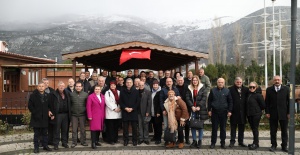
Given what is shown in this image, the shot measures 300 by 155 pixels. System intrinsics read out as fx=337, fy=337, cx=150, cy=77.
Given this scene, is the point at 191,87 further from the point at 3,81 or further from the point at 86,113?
the point at 3,81

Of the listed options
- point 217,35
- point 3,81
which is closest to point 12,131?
point 3,81

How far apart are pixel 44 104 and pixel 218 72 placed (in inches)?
1433

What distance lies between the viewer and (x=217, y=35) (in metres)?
54.1

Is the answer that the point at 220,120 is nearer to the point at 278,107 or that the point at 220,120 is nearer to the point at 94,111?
the point at 278,107

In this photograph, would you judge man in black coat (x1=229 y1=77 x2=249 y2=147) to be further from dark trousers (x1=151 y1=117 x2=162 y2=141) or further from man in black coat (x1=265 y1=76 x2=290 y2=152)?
dark trousers (x1=151 y1=117 x2=162 y2=141)

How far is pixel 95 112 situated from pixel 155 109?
1643 millimetres

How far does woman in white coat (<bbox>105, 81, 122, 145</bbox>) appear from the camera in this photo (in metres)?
9.27

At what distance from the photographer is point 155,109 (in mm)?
9328

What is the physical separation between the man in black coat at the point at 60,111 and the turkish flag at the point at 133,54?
7.48ft

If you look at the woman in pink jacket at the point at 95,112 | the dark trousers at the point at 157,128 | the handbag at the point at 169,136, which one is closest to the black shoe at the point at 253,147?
the handbag at the point at 169,136

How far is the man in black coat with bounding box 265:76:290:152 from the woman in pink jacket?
437 centimetres

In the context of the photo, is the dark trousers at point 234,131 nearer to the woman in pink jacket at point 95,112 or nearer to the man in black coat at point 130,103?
the man in black coat at point 130,103

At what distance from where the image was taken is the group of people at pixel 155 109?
27.8 feet

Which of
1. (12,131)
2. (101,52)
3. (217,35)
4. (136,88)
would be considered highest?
(217,35)
